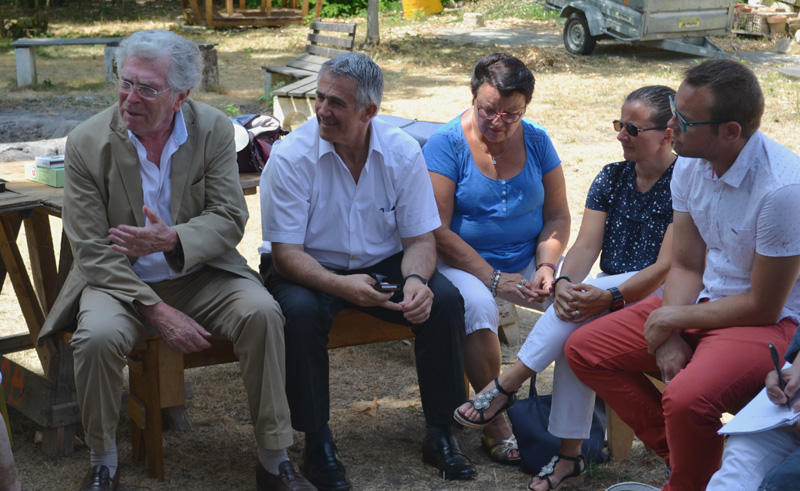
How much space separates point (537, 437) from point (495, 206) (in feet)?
3.24

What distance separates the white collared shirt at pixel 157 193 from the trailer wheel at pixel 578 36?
1148 centimetres

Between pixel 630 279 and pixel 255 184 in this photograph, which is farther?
pixel 255 184

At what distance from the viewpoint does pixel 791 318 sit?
109 inches

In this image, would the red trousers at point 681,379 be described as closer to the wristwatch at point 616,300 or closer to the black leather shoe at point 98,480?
the wristwatch at point 616,300

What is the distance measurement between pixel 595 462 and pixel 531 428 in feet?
0.96

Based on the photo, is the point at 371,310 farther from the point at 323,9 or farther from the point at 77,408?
the point at 323,9

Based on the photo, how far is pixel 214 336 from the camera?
306cm

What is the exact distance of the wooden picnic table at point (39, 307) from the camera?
3.30 m

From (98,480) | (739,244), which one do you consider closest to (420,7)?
(739,244)

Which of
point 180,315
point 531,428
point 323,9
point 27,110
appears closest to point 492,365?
point 531,428

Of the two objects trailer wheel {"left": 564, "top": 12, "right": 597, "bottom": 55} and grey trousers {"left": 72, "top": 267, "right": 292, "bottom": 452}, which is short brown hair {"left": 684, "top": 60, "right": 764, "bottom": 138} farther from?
trailer wheel {"left": 564, "top": 12, "right": 597, "bottom": 55}

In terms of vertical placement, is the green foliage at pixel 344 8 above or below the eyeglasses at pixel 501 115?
above

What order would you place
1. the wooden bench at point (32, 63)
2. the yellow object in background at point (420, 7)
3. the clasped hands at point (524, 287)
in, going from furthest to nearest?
the yellow object in background at point (420, 7) < the wooden bench at point (32, 63) < the clasped hands at point (524, 287)

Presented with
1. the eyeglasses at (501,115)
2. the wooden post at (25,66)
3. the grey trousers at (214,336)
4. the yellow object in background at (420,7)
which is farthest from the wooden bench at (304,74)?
the yellow object in background at (420,7)
